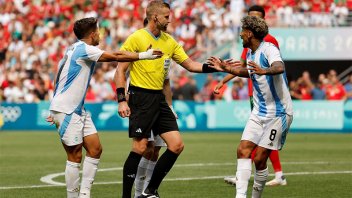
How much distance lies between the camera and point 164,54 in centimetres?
1155

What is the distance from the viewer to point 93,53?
10.5 meters

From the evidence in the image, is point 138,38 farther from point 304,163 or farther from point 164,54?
point 304,163

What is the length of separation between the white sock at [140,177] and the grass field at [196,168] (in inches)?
28.7

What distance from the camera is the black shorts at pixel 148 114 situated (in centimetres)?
1134

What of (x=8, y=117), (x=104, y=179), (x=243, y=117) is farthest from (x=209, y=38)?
(x=104, y=179)

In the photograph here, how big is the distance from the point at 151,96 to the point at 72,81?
1.23m

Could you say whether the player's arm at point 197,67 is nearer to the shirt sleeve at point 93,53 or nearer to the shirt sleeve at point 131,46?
the shirt sleeve at point 131,46

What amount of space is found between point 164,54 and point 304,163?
24.0ft

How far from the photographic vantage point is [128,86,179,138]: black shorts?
11.3m

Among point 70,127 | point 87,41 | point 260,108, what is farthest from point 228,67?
point 70,127

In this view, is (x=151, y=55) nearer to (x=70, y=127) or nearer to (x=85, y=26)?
(x=85, y=26)

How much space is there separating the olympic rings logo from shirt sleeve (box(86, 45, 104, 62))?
22.0 meters

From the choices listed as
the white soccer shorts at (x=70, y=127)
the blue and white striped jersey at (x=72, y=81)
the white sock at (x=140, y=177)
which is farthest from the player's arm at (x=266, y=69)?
the white sock at (x=140, y=177)

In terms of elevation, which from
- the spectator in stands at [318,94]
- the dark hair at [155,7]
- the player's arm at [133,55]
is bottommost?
the spectator in stands at [318,94]
